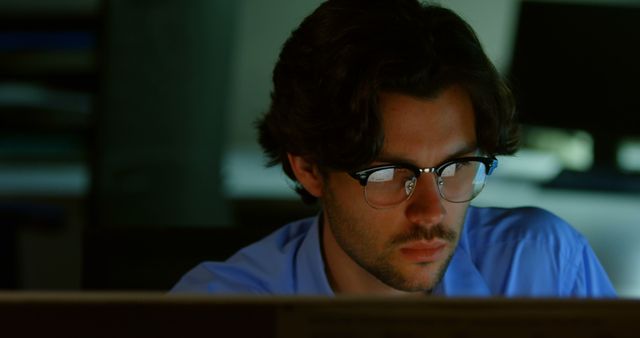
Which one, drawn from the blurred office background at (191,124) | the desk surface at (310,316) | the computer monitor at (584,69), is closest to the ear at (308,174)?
the desk surface at (310,316)

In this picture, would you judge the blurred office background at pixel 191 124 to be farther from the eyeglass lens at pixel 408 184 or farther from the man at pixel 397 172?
the eyeglass lens at pixel 408 184

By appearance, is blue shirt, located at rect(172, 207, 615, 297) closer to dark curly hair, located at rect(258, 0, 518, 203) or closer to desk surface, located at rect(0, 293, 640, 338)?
dark curly hair, located at rect(258, 0, 518, 203)

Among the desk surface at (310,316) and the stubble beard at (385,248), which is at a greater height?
the desk surface at (310,316)

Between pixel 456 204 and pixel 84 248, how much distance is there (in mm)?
530

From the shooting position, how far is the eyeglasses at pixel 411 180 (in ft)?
4.22

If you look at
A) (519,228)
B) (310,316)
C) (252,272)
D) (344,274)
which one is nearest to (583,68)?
(519,228)

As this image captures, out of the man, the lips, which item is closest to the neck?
the man

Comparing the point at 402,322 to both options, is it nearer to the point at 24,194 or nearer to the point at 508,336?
the point at 508,336

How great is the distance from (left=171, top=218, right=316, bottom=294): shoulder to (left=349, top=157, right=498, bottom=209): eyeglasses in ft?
0.58

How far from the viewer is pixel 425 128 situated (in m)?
1.29

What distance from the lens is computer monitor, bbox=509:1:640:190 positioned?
3.00 m

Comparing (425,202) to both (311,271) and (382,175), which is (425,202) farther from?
(311,271)

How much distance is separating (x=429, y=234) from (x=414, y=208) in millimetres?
39

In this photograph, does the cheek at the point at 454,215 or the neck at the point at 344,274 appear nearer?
the cheek at the point at 454,215
